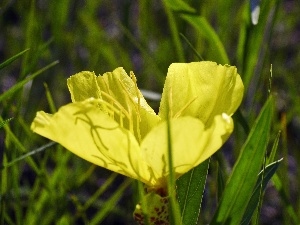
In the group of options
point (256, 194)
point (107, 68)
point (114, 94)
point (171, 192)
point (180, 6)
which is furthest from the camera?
point (107, 68)

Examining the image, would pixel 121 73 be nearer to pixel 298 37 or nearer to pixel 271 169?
pixel 271 169

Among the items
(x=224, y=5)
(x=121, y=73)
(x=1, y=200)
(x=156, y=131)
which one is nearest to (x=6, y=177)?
(x=1, y=200)

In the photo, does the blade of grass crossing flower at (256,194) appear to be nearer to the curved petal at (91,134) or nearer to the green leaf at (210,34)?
the curved petal at (91,134)

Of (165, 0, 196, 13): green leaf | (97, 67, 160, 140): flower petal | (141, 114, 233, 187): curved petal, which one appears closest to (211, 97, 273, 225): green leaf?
(141, 114, 233, 187): curved petal

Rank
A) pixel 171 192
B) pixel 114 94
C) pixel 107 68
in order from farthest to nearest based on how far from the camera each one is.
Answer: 1. pixel 107 68
2. pixel 114 94
3. pixel 171 192

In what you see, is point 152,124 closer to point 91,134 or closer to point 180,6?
point 91,134

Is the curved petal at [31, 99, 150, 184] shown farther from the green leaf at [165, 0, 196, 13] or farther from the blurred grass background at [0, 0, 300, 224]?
the green leaf at [165, 0, 196, 13]

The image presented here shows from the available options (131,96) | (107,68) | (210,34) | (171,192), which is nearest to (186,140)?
(171,192)
